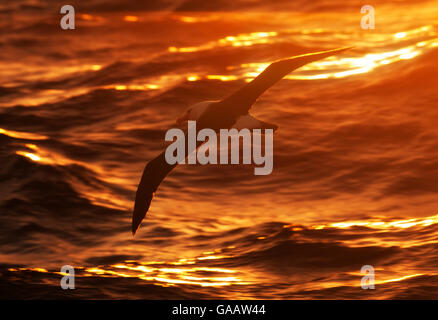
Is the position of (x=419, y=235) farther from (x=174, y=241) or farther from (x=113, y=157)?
(x=113, y=157)

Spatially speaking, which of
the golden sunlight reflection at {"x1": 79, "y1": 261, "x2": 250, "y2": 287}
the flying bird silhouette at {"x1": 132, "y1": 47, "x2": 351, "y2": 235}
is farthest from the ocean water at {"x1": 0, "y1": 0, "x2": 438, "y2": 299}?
the flying bird silhouette at {"x1": 132, "y1": 47, "x2": 351, "y2": 235}

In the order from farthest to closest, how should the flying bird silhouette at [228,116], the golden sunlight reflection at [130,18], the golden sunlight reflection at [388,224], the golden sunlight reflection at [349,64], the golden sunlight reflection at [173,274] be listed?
the golden sunlight reflection at [130,18] < the golden sunlight reflection at [349,64] < the golden sunlight reflection at [388,224] < the golden sunlight reflection at [173,274] < the flying bird silhouette at [228,116]

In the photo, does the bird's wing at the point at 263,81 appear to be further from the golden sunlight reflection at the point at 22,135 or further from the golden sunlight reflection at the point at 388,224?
the golden sunlight reflection at the point at 22,135

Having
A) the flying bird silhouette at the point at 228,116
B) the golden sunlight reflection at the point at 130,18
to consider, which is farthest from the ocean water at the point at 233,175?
the golden sunlight reflection at the point at 130,18

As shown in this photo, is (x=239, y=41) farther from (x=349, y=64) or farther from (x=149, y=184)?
(x=149, y=184)

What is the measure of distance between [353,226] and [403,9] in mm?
14896

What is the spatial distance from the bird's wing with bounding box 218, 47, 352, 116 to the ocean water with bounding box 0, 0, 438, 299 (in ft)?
9.52

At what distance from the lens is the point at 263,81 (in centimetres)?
1048

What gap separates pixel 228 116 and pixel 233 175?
218 inches

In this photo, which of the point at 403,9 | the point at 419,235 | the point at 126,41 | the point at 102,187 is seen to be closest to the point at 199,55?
the point at 126,41

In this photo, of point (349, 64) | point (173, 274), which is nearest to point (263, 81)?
point (173, 274)

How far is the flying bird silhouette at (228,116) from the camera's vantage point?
10281mm

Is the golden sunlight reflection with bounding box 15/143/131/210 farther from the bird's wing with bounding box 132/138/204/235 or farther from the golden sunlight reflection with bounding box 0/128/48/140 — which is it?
the bird's wing with bounding box 132/138/204/235

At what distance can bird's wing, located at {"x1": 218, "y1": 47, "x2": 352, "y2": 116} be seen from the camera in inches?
397
